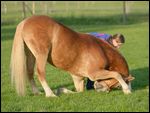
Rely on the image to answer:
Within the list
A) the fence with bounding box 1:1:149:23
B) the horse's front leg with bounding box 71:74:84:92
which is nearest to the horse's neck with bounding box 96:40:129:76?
the horse's front leg with bounding box 71:74:84:92

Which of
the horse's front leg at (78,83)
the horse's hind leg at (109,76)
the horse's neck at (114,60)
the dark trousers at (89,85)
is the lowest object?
the dark trousers at (89,85)

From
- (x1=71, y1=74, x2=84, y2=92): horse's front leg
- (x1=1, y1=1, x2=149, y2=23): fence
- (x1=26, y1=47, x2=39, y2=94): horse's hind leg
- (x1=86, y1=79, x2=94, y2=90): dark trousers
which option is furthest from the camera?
(x1=1, y1=1, x2=149, y2=23): fence

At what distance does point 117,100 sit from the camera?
848 cm

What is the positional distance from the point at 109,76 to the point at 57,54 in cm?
111

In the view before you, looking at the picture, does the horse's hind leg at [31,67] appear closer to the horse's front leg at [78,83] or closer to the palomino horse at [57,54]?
the palomino horse at [57,54]

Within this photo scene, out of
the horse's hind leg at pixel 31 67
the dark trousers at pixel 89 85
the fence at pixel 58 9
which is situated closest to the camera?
the horse's hind leg at pixel 31 67

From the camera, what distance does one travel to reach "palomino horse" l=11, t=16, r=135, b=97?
8836mm

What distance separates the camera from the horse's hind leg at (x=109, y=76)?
9.08m

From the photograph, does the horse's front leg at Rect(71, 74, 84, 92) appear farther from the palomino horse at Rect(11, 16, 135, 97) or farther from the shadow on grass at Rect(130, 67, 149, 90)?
the shadow on grass at Rect(130, 67, 149, 90)

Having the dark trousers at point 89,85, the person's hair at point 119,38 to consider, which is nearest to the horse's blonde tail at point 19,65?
the dark trousers at point 89,85

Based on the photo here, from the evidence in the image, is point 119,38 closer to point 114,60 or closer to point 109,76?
point 114,60

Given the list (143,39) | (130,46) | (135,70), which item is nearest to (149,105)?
(135,70)

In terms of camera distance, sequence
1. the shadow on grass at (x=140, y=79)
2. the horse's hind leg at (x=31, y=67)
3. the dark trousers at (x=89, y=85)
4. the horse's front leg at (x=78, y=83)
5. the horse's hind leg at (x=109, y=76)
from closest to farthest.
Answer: the horse's hind leg at (x=109, y=76), the horse's hind leg at (x=31, y=67), the horse's front leg at (x=78, y=83), the dark trousers at (x=89, y=85), the shadow on grass at (x=140, y=79)

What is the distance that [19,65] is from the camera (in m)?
8.84
